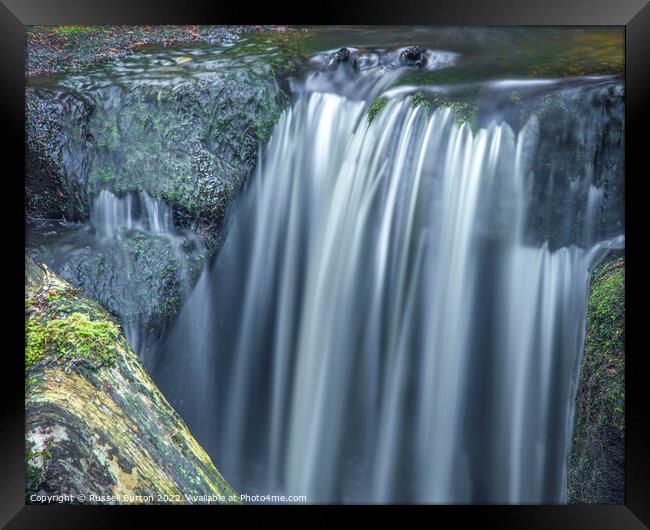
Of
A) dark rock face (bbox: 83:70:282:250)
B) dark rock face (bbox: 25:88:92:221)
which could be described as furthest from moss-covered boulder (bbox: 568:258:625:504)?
dark rock face (bbox: 25:88:92:221)

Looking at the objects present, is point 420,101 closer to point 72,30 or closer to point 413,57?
point 413,57

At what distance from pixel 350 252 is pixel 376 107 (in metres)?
0.91

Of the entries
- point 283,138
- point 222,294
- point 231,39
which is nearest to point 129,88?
point 231,39

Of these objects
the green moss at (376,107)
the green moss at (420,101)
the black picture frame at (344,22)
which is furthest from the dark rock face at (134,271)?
the green moss at (420,101)

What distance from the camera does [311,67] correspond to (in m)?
3.39

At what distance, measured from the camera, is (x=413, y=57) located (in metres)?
3.37

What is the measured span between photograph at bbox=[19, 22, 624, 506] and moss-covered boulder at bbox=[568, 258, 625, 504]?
1 cm

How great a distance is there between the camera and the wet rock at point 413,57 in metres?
3.33

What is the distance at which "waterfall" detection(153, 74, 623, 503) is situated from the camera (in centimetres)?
335

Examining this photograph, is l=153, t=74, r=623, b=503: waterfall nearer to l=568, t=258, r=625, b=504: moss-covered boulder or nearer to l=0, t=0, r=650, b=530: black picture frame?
l=568, t=258, r=625, b=504: moss-covered boulder

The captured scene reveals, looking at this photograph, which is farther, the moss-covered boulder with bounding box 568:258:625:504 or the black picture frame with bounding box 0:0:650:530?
the moss-covered boulder with bounding box 568:258:625:504

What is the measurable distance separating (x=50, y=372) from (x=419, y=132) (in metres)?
2.52

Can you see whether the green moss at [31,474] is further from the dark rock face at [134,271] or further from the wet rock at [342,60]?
the wet rock at [342,60]

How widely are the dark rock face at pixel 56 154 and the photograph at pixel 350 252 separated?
1cm
